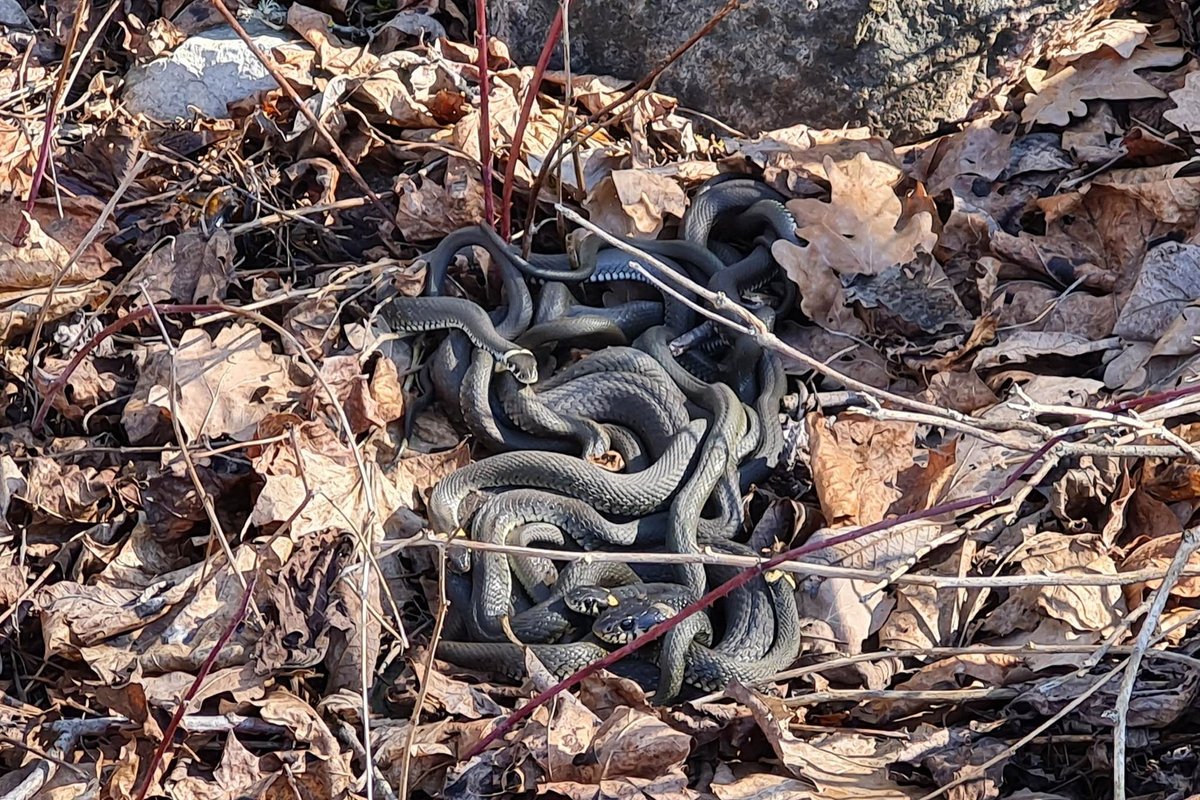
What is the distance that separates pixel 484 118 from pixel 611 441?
4.59 ft

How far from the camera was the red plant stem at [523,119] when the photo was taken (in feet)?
12.7

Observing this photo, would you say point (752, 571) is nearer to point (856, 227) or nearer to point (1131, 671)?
point (1131, 671)

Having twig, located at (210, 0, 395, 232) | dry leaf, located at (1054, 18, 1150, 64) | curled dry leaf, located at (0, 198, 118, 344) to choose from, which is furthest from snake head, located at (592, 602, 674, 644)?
dry leaf, located at (1054, 18, 1150, 64)

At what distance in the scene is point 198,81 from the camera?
5.29 metres

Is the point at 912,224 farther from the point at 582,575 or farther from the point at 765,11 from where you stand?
the point at 582,575

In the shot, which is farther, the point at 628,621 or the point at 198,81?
the point at 198,81

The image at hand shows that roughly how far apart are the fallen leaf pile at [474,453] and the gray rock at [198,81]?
137mm

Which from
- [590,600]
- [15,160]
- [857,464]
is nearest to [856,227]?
[857,464]

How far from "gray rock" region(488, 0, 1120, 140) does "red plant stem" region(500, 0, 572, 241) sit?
1023mm

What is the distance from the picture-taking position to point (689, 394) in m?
4.49

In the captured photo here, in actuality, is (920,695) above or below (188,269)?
below

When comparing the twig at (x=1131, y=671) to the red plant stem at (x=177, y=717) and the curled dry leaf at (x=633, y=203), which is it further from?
the curled dry leaf at (x=633, y=203)

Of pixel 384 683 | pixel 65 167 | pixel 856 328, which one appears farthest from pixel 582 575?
pixel 65 167

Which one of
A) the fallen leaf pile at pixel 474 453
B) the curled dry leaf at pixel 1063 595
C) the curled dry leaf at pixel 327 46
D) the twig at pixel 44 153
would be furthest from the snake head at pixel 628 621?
the curled dry leaf at pixel 327 46
